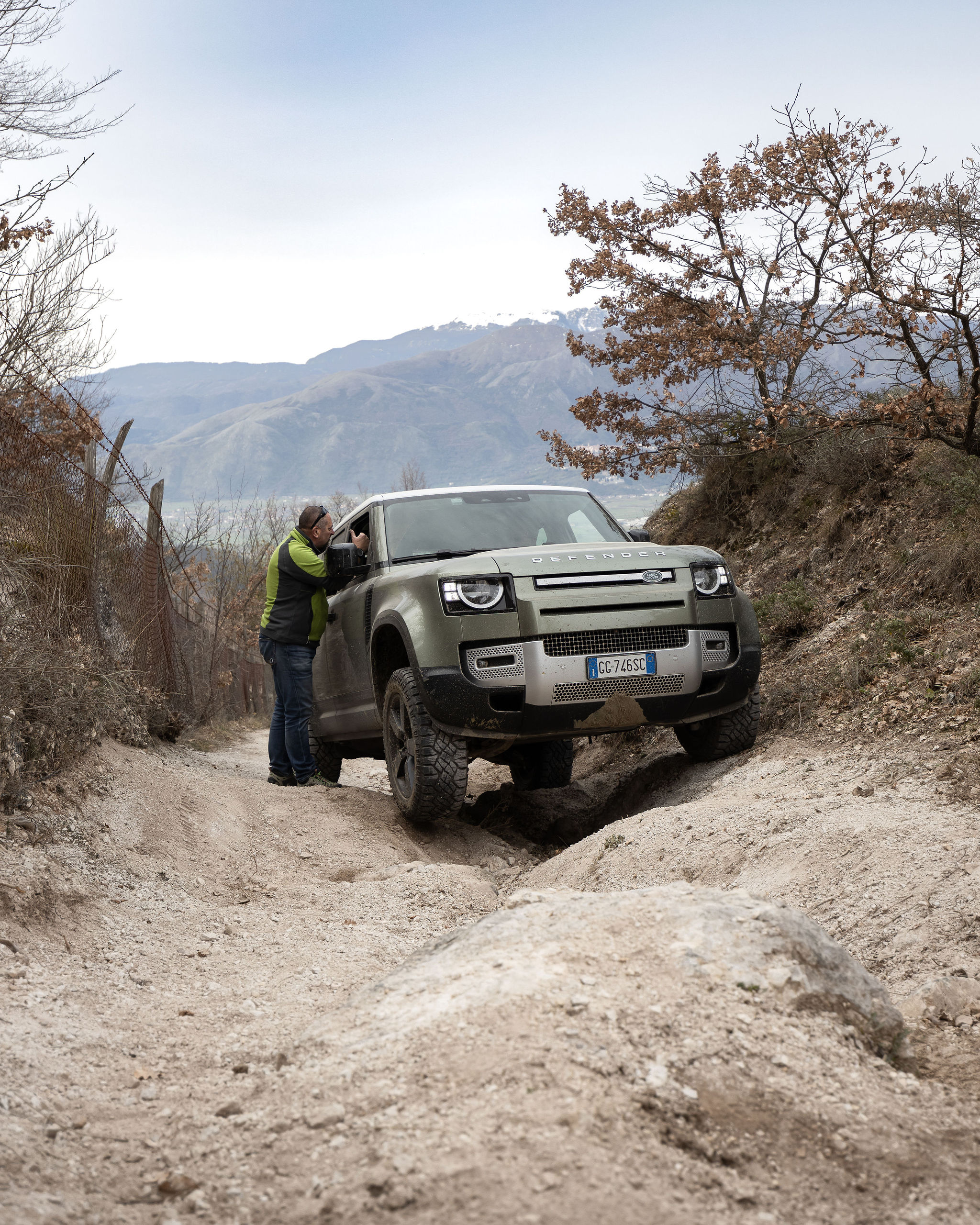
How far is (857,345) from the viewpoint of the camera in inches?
444

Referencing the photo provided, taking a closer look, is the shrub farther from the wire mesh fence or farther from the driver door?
the wire mesh fence

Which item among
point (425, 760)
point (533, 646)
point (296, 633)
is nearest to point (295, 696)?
point (296, 633)

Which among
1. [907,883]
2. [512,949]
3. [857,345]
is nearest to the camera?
[512,949]

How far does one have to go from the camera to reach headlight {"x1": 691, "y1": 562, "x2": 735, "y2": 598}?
609cm

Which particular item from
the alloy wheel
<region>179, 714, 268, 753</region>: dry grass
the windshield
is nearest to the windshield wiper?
the windshield

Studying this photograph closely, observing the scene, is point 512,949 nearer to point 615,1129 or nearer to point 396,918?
point 615,1129

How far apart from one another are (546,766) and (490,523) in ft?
7.35

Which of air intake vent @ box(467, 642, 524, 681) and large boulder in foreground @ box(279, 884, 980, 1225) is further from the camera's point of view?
air intake vent @ box(467, 642, 524, 681)

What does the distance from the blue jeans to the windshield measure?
1.51 meters

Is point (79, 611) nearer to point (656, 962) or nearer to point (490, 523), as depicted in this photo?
point (490, 523)

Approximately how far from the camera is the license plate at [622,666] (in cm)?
573

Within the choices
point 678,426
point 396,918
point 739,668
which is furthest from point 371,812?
point 678,426

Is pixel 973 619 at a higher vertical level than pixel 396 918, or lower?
higher

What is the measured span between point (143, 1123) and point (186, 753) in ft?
24.6
